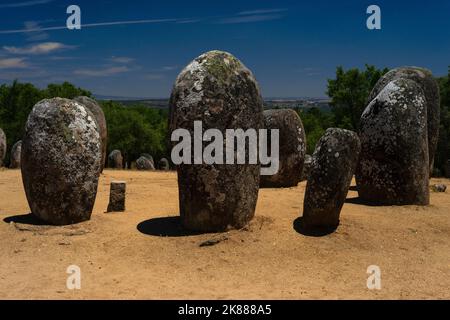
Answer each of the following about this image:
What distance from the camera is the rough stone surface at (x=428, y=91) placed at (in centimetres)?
1510

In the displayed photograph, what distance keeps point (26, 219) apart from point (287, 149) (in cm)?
818

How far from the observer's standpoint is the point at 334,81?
39.0 meters

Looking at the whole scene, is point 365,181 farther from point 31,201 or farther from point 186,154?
point 31,201

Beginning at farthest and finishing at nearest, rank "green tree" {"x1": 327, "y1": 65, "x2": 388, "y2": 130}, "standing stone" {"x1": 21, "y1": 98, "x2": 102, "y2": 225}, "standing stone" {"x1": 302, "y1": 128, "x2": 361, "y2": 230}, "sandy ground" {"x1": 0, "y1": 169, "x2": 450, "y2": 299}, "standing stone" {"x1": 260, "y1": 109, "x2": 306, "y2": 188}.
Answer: "green tree" {"x1": 327, "y1": 65, "x2": 388, "y2": 130}
"standing stone" {"x1": 260, "y1": 109, "x2": 306, "y2": 188}
"standing stone" {"x1": 21, "y1": 98, "x2": 102, "y2": 225}
"standing stone" {"x1": 302, "y1": 128, "x2": 361, "y2": 230}
"sandy ground" {"x1": 0, "y1": 169, "x2": 450, "y2": 299}

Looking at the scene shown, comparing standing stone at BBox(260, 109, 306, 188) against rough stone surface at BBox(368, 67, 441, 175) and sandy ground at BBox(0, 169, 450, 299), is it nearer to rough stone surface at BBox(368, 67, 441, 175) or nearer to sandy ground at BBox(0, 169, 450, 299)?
rough stone surface at BBox(368, 67, 441, 175)

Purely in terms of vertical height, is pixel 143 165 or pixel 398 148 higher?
pixel 398 148

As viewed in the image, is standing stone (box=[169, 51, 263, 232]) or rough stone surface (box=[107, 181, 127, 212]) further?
rough stone surface (box=[107, 181, 127, 212])

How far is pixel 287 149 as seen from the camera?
1519 centimetres

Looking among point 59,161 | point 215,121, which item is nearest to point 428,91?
point 215,121

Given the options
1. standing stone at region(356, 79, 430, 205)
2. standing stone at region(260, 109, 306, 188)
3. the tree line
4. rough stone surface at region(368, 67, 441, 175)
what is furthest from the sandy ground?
the tree line

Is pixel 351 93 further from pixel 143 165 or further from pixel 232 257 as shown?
pixel 232 257

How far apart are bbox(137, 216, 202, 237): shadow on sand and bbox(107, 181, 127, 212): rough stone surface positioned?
1.37m

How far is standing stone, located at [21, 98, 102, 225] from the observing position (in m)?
9.37

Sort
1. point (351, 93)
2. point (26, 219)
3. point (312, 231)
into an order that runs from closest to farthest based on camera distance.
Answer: point (312, 231)
point (26, 219)
point (351, 93)
